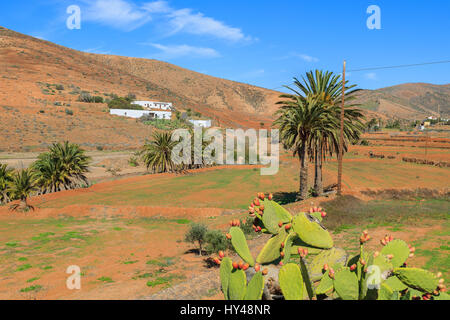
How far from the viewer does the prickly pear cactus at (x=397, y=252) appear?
175 inches

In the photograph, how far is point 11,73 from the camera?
278 ft

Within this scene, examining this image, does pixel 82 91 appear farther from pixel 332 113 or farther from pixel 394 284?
pixel 394 284

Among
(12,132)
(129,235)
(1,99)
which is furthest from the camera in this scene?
(1,99)

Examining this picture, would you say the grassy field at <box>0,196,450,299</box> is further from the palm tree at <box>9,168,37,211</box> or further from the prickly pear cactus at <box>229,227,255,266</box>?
the prickly pear cactus at <box>229,227,255,266</box>

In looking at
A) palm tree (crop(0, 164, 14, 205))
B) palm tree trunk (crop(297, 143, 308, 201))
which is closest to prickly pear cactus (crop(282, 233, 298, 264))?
palm tree trunk (crop(297, 143, 308, 201))

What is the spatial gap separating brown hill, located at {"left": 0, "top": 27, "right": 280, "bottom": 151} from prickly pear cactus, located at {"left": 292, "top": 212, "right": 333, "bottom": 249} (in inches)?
2211

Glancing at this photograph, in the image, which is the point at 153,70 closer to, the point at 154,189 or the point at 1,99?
the point at 1,99

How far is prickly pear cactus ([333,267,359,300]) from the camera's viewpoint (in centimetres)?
393

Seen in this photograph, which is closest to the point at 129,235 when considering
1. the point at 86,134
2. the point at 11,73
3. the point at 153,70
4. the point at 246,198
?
the point at 246,198

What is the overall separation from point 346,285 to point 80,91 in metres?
94.2

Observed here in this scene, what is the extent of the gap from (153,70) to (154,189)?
5324 inches

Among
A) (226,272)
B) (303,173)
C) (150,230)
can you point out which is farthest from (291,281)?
(303,173)
